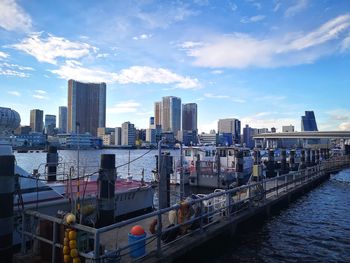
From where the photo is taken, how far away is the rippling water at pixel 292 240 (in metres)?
12.6

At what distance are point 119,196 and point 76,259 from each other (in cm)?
926

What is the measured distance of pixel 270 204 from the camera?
1906 centimetres

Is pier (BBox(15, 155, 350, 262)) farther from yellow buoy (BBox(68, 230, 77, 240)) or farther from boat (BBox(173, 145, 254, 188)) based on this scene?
boat (BBox(173, 145, 254, 188))

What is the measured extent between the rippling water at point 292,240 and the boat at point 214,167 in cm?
784

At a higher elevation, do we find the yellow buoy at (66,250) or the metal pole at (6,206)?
the metal pole at (6,206)

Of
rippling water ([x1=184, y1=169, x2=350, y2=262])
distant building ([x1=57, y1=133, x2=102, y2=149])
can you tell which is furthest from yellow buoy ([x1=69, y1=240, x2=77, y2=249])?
distant building ([x1=57, y1=133, x2=102, y2=149])

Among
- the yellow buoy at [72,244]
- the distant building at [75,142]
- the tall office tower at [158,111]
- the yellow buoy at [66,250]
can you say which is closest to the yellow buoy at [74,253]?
the yellow buoy at [72,244]

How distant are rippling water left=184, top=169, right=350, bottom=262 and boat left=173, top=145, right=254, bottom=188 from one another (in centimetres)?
784

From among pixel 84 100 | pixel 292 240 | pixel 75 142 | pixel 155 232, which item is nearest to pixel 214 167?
pixel 84 100

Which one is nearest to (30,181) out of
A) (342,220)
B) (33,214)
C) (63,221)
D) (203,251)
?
(33,214)

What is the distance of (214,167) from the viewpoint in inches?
1403

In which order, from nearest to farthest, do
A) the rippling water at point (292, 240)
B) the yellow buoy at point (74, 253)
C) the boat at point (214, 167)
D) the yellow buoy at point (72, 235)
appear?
the yellow buoy at point (74, 253)
the yellow buoy at point (72, 235)
the rippling water at point (292, 240)
the boat at point (214, 167)

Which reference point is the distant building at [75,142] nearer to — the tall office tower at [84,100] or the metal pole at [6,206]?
the tall office tower at [84,100]

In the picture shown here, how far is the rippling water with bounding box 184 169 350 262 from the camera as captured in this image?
12.6 meters
